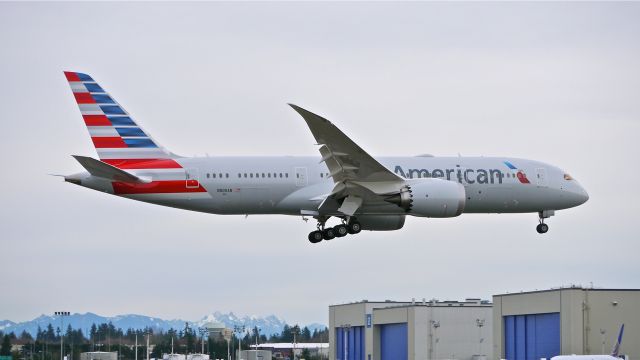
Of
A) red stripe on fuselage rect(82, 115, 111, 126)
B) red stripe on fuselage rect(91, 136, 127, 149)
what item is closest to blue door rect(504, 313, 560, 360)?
red stripe on fuselage rect(91, 136, 127, 149)

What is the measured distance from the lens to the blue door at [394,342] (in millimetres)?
90188

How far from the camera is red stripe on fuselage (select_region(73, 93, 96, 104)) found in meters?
69.5

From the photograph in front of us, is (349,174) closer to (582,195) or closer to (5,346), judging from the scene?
(582,195)

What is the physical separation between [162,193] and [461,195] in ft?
53.0

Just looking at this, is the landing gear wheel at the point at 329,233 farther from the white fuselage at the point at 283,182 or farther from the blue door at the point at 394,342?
the blue door at the point at 394,342

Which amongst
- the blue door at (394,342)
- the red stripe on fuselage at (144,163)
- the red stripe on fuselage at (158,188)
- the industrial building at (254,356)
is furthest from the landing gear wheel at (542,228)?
the industrial building at (254,356)

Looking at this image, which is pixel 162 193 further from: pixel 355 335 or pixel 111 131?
pixel 355 335

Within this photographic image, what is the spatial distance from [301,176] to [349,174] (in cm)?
339

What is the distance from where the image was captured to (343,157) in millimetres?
63344

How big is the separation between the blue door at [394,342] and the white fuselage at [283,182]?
2322 centimetres

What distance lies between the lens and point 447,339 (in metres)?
87.7

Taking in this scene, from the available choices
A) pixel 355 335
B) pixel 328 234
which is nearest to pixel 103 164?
pixel 328 234

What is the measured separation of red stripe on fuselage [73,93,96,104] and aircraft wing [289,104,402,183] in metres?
14.8

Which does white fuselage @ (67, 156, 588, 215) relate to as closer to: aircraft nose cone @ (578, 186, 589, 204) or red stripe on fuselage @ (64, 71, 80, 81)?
aircraft nose cone @ (578, 186, 589, 204)
